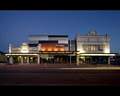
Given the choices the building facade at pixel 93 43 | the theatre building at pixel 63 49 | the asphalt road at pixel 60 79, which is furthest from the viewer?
the building facade at pixel 93 43

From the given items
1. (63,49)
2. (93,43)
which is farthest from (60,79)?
(93,43)

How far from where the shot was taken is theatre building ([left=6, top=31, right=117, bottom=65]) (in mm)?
38938

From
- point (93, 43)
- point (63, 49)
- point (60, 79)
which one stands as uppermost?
point (93, 43)

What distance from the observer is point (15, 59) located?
45.9 meters

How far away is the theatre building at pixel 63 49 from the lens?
38.9 m

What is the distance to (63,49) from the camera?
39.8 meters

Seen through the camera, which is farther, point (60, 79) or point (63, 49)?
point (63, 49)

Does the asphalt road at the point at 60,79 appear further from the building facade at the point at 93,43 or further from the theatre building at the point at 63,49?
the building facade at the point at 93,43

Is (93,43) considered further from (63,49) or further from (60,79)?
(60,79)

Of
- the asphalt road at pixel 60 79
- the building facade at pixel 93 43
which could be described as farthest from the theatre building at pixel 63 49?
the asphalt road at pixel 60 79
